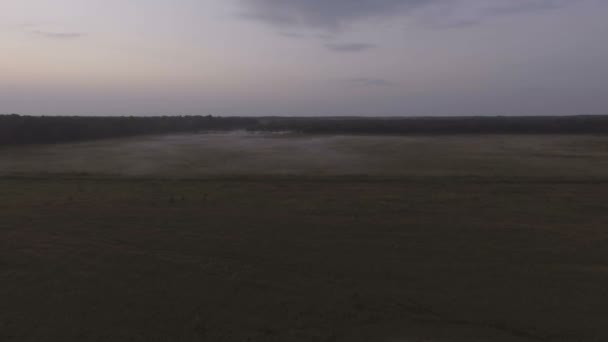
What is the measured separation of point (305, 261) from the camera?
688 cm

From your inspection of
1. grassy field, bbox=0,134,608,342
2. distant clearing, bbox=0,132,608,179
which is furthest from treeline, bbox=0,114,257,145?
grassy field, bbox=0,134,608,342

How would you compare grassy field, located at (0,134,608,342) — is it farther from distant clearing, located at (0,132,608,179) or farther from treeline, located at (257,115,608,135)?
treeline, located at (257,115,608,135)

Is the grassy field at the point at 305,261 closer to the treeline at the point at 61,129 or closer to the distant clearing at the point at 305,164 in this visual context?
the distant clearing at the point at 305,164

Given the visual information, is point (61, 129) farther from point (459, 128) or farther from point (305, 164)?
point (459, 128)

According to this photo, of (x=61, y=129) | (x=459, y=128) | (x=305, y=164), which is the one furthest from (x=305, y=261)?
(x=459, y=128)

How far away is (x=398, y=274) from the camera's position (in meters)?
6.34

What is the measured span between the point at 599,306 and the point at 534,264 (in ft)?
4.75

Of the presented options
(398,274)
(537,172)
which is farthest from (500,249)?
(537,172)

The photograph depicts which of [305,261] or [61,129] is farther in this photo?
[61,129]

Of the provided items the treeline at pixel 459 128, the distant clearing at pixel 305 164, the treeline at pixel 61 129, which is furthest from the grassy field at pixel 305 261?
the treeline at pixel 459 128

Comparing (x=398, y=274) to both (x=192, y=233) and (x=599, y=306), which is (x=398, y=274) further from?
(x=192, y=233)

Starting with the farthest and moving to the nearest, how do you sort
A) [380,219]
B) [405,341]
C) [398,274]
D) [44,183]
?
[44,183], [380,219], [398,274], [405,341]

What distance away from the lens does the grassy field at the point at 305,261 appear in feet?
16.2

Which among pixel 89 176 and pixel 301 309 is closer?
pixel 301 309
